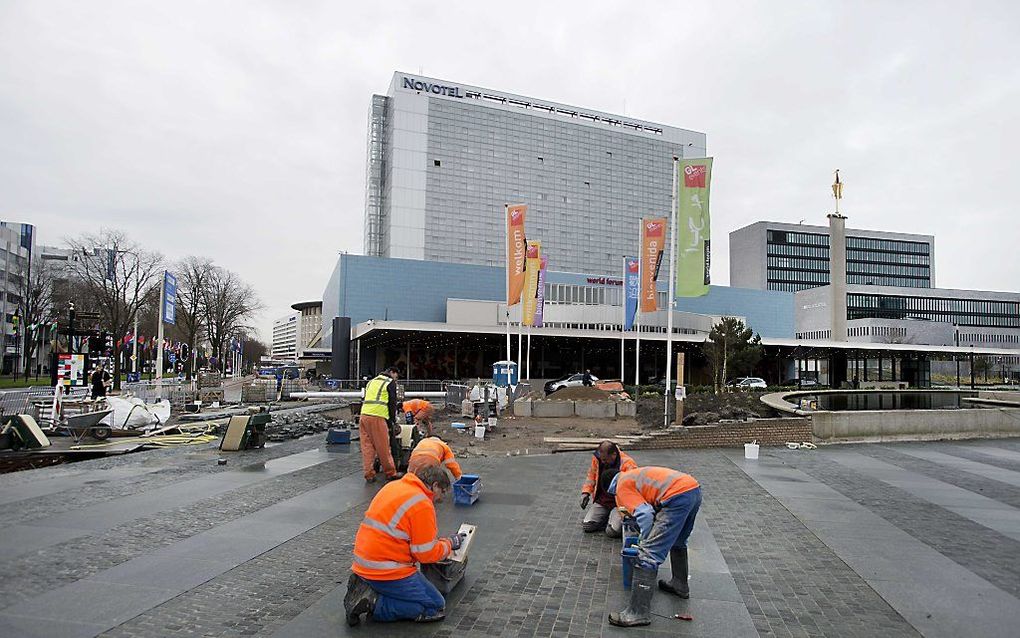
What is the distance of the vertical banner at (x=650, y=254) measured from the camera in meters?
24.0

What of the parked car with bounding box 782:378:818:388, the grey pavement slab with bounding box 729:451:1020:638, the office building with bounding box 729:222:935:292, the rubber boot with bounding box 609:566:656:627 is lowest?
the parked car with bounding box 782:378:818:388

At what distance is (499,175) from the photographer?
320ft

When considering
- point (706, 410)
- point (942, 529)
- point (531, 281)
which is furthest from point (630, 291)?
point (942, 529)

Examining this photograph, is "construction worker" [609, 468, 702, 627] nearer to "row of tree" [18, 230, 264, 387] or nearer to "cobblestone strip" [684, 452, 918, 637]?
"cobblestone strip" [684, 452, 918, 637]

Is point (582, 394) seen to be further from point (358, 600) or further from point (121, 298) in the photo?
point (121, 298)

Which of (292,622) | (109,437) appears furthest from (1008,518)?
(109,437)

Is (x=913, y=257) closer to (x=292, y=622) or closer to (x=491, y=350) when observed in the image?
(x=491, y=350)

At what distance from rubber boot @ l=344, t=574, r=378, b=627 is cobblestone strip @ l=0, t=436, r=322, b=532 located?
18.7ft

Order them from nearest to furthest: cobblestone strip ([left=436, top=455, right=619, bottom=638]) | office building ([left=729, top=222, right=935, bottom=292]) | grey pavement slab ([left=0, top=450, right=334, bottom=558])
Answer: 1. cobblestone strip ([left=436, top=455, right=619, bottom=638])
2. grey pavement slab ([left=0, top=450, right=334, bottom=558])
3. office building ([left=729, top=222, right=935, bottom=292])

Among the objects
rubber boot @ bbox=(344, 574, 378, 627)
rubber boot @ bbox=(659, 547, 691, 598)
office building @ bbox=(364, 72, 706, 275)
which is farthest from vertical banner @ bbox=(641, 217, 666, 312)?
office building @ bbox=(364, 72, 706, 275)

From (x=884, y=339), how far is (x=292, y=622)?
4603 inches

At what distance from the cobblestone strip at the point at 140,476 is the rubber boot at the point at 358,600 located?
18.7 feet

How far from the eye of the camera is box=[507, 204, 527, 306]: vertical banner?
97.7 ft

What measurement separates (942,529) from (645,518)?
5464 mm
